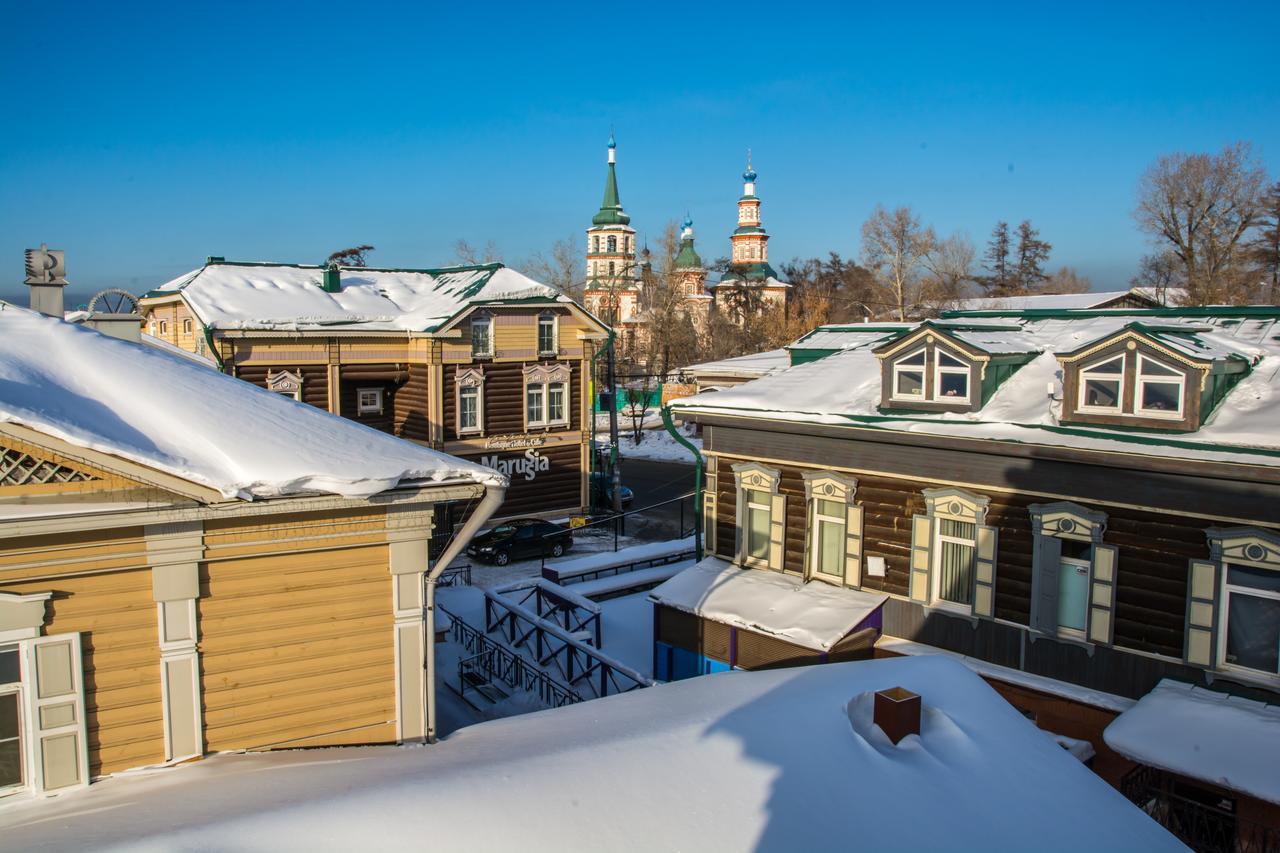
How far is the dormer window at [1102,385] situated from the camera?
434 inches

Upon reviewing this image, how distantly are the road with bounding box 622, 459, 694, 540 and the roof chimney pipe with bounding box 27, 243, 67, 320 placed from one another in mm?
17915

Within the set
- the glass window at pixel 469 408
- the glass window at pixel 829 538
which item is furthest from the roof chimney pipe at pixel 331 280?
the glass window at pixel 829 538

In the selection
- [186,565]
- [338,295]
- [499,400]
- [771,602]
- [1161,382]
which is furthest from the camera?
[338,295]

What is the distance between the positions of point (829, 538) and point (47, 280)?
430 inches

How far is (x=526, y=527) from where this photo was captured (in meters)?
24.4

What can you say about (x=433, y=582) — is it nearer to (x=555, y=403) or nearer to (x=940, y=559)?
(x=940, y=559)

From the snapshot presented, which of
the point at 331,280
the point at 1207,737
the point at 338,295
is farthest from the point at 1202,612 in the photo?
the point at 331,280

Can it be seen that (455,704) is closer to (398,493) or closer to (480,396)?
(398,493)

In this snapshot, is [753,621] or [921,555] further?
[753,621]

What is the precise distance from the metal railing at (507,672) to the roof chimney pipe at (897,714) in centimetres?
580

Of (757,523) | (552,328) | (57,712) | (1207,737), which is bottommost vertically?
(1207,737)

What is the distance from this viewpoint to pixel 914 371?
42.8 ft

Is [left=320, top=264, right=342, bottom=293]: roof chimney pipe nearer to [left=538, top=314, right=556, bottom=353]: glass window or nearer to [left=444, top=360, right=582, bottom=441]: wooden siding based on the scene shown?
[left=444, top=360, right=582, bottom=441]: wooden siding

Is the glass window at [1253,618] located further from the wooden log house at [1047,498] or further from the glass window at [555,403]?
the glass window at [555,403]
